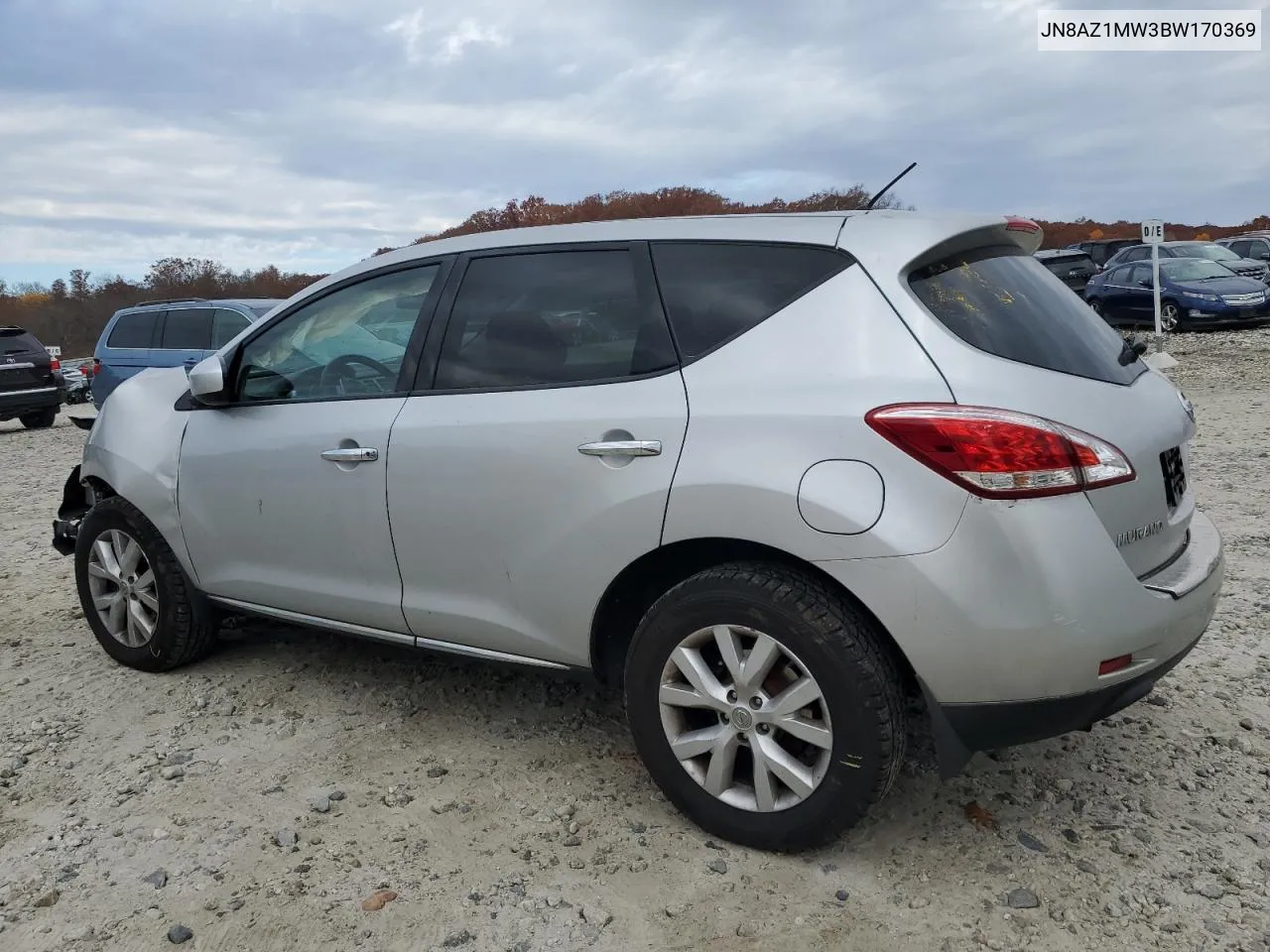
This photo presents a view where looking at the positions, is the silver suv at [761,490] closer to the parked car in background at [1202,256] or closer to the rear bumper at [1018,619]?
the rear bumper at [1018,619]

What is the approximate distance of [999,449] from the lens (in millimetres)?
2365

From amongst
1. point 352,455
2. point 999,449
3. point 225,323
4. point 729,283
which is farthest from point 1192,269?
point 352,455

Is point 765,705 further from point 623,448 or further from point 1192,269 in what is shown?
point 1192,269

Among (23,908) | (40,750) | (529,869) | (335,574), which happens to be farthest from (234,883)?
(40,750)

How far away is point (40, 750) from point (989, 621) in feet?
10.4

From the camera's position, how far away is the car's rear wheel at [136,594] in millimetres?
4082

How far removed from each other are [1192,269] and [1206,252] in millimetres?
2631

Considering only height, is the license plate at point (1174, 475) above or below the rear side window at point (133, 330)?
below

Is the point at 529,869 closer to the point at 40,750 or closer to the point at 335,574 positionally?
the point at 335,574

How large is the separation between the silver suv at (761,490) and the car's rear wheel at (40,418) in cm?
1579

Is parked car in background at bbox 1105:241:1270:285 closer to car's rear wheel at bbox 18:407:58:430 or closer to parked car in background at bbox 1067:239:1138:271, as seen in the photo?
parked car in background at bbox 1067:239:1138:271

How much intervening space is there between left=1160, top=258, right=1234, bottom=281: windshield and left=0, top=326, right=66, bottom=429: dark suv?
62.4 feet

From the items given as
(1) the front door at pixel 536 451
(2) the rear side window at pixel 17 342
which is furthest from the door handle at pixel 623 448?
(2) the rear side window at pixel 17 342

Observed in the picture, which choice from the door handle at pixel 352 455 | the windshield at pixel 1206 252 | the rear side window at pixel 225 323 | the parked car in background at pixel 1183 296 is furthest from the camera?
the windshield at pixel 1206 252
